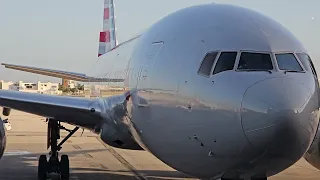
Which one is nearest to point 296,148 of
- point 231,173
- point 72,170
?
point 231,173

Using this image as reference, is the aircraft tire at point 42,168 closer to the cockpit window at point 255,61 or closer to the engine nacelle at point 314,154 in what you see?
the engine nacelle at point 314,154

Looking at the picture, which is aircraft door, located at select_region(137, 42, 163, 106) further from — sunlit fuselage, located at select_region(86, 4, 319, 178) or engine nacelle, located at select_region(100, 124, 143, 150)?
engine nacelle, located at select_region(100, 124, 143, 150)

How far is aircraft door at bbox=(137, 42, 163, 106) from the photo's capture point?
7.46 m

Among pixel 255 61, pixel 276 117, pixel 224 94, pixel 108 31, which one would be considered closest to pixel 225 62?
pixel 255 61

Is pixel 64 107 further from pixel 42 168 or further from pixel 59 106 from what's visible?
pixel 42 168

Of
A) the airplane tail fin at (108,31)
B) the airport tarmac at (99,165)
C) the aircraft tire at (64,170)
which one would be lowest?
the airport tarmac at (99,165)

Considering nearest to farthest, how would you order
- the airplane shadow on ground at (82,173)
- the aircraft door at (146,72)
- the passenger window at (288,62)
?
the passenger window at (288,62)
the aircraft door at (146,72)
the airplane shadow on ground at (82,173)

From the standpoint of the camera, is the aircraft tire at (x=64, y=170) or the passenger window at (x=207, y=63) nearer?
the passenger window at (x=207, y=63)

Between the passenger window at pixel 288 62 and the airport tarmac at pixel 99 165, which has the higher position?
the passenger window at pixel 288 62

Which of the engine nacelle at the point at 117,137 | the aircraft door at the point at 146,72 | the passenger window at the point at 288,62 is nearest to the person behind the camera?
the passenger window at the point at 288,62

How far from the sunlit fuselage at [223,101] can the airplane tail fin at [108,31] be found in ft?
47.2

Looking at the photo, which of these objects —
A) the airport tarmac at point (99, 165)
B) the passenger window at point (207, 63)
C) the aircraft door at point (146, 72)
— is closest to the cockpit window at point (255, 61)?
the passenger window at point (207, 63)

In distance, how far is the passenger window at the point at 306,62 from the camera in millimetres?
6161

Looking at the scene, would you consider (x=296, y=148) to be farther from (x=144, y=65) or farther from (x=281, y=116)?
(x=144, y=65)
